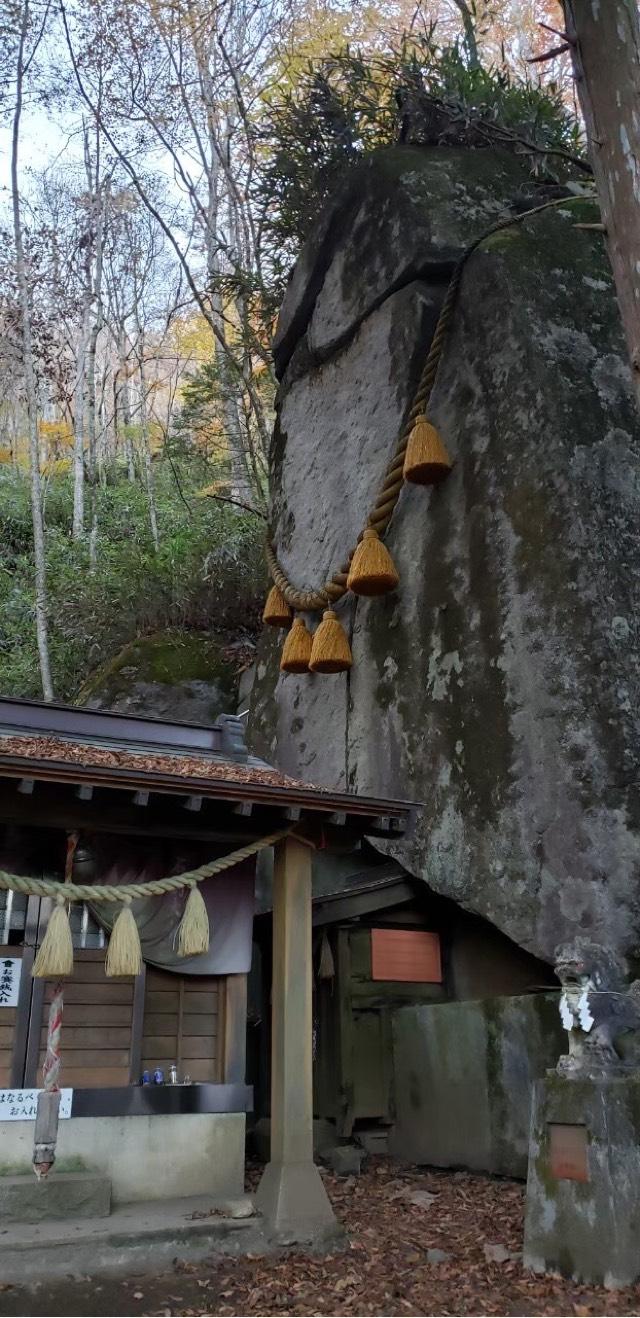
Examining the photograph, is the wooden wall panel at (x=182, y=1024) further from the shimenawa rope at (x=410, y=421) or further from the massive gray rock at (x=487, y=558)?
the shimenawa rope at (x=410, y=421)

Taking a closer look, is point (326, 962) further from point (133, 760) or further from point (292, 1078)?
point (133, 760)

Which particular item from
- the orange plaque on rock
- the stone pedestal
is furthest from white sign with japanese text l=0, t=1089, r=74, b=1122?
the orange plaque on rock

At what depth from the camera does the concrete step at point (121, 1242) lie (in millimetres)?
5520

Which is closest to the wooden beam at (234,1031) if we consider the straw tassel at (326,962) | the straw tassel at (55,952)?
the straw tassel at (55,952)

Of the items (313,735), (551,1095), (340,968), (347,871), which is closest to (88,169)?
(313,735)

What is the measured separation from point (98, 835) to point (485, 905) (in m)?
3.86

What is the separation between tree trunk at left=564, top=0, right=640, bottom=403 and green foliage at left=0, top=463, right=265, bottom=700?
10.9m

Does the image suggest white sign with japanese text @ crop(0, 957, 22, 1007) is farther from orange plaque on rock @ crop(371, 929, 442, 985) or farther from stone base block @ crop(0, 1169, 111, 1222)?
orange plaque on rock @ crop(371, 929, 442, 985)

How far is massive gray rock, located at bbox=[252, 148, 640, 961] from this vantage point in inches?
332

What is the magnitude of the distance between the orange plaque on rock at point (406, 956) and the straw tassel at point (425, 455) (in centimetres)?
532

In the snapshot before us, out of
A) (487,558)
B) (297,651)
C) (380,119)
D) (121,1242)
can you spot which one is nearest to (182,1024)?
(121,1242)

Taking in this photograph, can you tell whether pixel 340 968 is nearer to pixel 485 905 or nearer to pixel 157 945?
pixel 485 905

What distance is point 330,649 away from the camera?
10.9 meters

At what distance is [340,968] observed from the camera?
32.4ft
